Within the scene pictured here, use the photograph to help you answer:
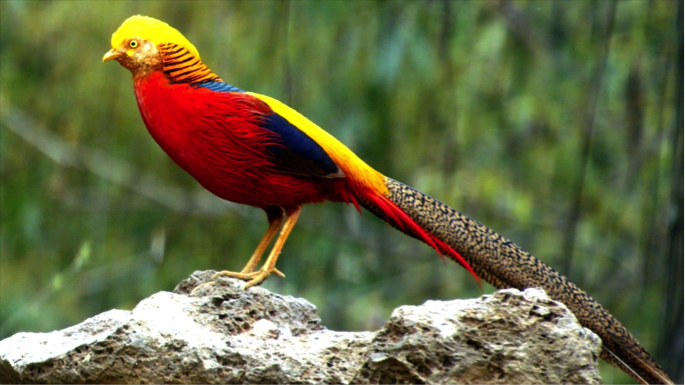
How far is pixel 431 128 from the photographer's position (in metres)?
6.02

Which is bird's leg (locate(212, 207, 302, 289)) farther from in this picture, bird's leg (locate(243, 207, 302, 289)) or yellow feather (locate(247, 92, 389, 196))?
yellow feather (locate(247, 92, 389, 196))

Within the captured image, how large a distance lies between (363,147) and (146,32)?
257 centimetres

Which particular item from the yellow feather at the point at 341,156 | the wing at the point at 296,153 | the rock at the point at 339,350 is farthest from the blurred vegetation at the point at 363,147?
the rock at the point at 339,350

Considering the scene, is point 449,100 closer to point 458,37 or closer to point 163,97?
point 458,37

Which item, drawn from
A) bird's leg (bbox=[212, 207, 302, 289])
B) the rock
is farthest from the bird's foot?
the rock

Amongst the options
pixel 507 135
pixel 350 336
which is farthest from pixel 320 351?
pixel 507 135

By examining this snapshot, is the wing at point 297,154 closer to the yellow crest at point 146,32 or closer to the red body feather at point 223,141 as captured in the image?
the red body feather at point 223,141

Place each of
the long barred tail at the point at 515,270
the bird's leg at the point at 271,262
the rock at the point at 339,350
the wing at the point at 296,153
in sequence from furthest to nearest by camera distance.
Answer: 1. the wing at the point at 296,153
2. the bird's leg at the point at 271,262
3. the long barred tail at the point at 515,270
4. the rock at the point at 339,350

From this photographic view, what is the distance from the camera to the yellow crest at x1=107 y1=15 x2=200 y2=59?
346 centimetres

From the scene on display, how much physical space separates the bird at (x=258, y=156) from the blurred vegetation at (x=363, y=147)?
2.25m

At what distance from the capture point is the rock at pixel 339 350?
254cm

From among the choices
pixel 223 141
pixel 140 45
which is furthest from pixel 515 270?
pixel 140 45

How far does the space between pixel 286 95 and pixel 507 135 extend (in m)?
1.56

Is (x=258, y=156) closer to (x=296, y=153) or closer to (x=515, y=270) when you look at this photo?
(x=296, y=153)
